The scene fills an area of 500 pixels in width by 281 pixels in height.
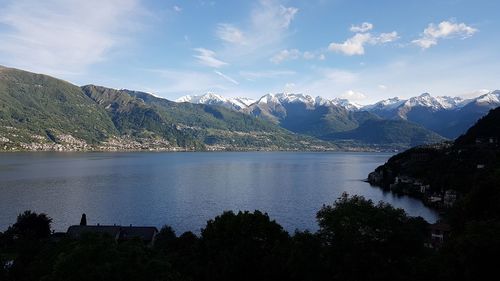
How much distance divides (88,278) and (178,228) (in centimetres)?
5577

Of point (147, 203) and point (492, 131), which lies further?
point (492, 131)

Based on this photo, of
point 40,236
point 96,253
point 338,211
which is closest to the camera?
point 96,253

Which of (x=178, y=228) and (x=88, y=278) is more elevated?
(x=88, y=278)

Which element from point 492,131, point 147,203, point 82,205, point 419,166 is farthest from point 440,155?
point 82,205

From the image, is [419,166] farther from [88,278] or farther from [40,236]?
[88,278]

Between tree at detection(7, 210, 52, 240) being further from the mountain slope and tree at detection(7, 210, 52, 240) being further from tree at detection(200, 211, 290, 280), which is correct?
the mountain slope

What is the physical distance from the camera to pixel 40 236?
59125 mm

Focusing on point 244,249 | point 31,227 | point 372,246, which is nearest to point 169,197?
point 31,227

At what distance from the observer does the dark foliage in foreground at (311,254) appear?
684 inches

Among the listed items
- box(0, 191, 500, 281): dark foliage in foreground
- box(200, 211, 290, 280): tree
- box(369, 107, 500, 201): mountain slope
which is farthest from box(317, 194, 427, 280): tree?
box(369, 107, 500, 201): mountain slope

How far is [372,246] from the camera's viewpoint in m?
23.9

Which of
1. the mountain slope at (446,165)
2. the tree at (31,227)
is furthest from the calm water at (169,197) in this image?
the tree at (31,227)

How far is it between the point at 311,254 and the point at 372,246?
4.09 m

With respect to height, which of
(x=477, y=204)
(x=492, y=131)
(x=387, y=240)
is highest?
(x=492, y=131)
